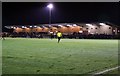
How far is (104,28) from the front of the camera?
79.1 m

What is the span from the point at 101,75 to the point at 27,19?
95.3 metres

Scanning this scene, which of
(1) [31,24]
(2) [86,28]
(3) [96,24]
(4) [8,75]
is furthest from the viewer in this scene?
(1) [31,24]

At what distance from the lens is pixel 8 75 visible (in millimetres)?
8922

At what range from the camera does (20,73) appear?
9.30 meters

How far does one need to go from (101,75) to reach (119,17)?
78.2 m

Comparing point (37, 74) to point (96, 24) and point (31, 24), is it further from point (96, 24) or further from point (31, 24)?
point (31, 24)

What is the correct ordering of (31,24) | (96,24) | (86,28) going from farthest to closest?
(31,24)
(86,28)
(96,24)

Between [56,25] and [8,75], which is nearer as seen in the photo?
[8,75]

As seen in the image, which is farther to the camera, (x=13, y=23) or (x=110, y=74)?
(x=13, y=23)

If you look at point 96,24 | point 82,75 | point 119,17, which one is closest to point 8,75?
point 82,75

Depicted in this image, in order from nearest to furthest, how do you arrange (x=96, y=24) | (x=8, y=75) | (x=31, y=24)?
(x=8, y=75), (x=96, y=24), (x=31, y=24)

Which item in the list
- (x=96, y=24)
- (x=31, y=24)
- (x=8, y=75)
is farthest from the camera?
(x=31, y=24)

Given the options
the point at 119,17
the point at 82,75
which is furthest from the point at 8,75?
the point at 119,17

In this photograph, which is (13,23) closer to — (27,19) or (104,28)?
(27,19)
